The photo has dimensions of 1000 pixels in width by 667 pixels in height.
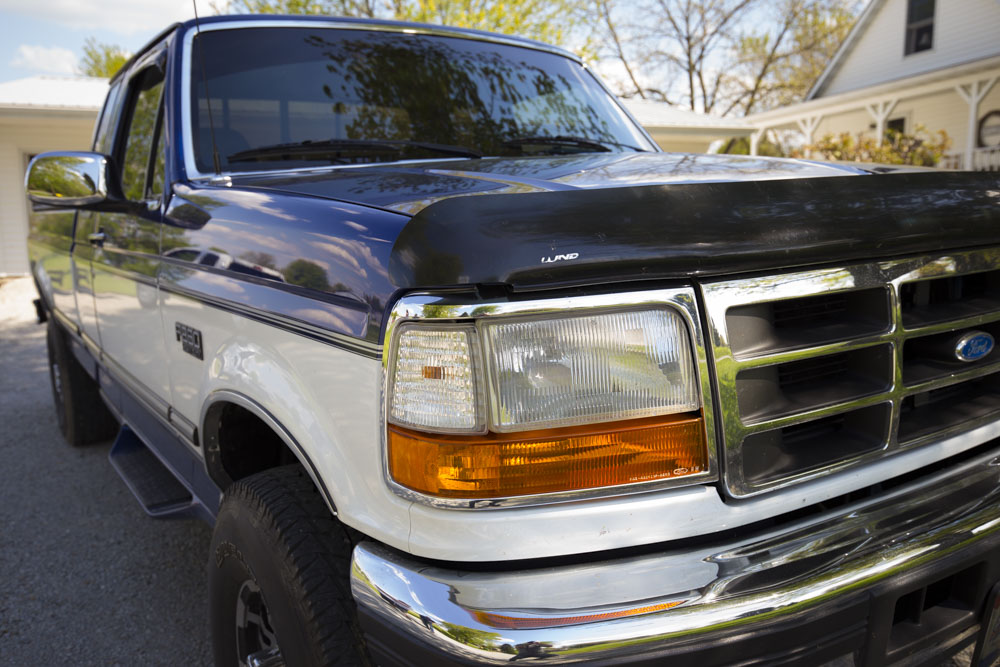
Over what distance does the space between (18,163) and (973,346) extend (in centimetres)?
1773

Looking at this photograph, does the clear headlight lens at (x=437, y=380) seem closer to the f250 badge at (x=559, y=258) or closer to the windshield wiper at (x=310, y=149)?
the f250 badge at (x=559, y=258)

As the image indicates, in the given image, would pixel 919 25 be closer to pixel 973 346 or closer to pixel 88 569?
pixel 973 346

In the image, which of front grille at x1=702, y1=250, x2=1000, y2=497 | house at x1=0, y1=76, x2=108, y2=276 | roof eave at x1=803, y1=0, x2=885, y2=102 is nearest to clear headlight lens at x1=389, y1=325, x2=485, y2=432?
front grille at x1=702, y1=250, x2=1000, y2=497

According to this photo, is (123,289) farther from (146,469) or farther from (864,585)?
(864,585)

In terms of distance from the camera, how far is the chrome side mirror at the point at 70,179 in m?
2.70

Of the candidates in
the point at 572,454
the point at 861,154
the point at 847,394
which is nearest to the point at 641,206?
the point at 572,454

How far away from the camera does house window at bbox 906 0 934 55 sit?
18453mm

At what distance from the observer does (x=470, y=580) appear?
1261 millimetres

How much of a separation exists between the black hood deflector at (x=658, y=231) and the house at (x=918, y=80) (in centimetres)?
1683

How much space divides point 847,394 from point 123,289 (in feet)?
8.21

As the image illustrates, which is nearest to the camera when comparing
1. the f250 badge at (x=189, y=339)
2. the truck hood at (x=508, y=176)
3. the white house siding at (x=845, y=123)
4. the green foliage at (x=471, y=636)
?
the green foliage at (x=471, y=636)

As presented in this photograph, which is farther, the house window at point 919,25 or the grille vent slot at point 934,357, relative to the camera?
the house window at point 919,25

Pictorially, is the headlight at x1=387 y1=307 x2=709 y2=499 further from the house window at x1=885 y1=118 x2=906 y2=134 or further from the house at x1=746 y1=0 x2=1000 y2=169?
the house window at x1=885 y1=118 x2=906 y2=134

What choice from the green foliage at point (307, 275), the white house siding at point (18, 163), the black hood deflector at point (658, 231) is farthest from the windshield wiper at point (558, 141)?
the white house siding at point (18, 163)
